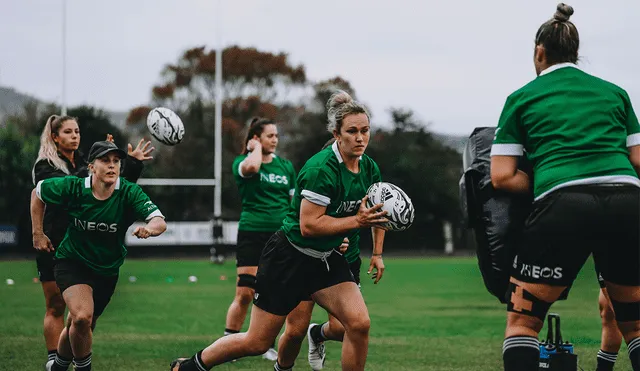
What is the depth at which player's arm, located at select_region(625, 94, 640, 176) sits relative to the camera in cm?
506

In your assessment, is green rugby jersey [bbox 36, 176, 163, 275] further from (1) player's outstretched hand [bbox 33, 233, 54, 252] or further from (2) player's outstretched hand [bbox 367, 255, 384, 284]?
(2) player's outstretched hand [bbox 367, 255, 384, 284]

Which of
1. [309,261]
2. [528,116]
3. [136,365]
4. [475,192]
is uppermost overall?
[528,116]

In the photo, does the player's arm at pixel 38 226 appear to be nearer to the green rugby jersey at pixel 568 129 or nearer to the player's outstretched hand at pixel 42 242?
the player's outstretched hand at pixel 42 242

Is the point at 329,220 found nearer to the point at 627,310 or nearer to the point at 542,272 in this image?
the point at 542,272

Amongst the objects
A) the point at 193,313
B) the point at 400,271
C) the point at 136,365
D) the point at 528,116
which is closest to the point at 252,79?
the point at 400,271

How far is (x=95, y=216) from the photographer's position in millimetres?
7207

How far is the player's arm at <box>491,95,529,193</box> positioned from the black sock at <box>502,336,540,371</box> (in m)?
0.79

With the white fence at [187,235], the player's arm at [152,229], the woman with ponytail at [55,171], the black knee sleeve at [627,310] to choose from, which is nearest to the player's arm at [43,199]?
the woman with ponytail at [55,171]

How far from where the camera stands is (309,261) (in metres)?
6.35

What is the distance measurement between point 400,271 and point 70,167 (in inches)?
794

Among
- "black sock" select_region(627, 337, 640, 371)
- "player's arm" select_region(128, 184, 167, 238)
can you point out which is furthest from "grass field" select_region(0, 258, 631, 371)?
"black sock" select_region(627, 337, 640, 371)

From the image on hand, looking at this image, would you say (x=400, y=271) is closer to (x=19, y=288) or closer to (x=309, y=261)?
(x=19, y=288)

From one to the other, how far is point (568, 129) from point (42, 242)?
4681 millimetres

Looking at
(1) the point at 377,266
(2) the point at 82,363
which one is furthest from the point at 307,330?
(2) the point at 82,363
